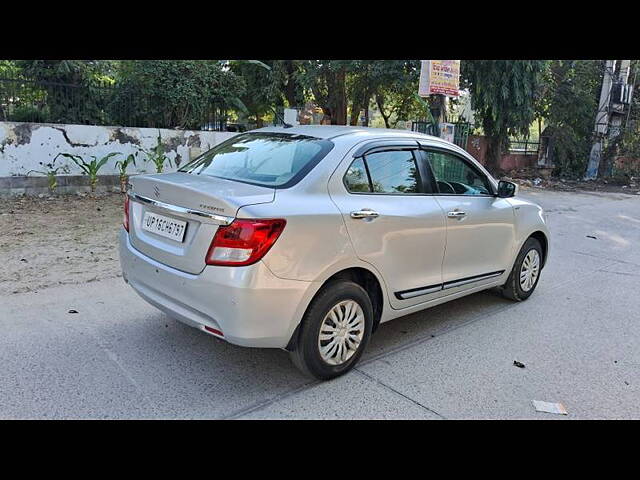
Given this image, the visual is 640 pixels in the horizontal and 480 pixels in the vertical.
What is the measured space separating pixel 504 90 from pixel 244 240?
15398mm

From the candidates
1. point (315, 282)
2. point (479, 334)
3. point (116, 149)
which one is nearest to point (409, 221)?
point (315, 282)

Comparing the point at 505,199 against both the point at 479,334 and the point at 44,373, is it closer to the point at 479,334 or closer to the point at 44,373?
the point at 479,334

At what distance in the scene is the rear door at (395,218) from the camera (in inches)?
130

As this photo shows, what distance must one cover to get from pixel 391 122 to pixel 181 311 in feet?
72.3

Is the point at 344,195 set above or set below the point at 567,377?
above

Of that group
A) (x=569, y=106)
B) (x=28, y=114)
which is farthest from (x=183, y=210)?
(x=569, y=106)

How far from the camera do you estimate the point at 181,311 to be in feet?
10.0

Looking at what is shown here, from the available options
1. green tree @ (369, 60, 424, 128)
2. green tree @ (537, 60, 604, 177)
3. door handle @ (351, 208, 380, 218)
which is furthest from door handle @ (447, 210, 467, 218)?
green tree @ (537, 60, 604, 177)

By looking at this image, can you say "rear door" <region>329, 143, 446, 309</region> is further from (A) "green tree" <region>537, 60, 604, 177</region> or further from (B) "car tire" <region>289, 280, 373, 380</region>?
(A) "green tree" <region>537, 60, 604, 177</region>

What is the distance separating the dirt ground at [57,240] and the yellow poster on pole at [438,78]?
21.0ft

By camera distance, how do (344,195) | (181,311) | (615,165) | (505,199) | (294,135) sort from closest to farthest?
(181,311) < (344,195) < (294,135) < (505,199) < (615,165)

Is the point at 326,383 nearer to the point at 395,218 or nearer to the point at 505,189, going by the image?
the point at 395,218

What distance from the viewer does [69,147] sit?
29.5 ft

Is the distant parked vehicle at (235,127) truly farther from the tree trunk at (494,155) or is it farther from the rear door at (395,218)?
the tree trunk at (494,155)
